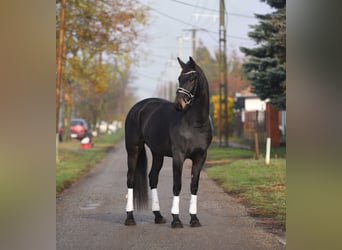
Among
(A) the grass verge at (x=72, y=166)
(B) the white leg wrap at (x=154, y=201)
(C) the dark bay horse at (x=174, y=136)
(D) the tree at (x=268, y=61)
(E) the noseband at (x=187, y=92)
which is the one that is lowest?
(A) the grass verge at (x=72, y=166)

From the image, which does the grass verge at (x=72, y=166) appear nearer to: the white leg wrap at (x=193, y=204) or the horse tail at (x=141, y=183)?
the horse tail at (x=141, y=183)

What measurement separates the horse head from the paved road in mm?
1279

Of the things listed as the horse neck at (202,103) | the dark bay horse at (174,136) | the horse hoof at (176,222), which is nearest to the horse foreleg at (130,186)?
the dark bay horse at (174,136)

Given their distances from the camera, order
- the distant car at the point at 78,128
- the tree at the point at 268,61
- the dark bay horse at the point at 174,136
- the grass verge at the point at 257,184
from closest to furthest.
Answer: the dark bay horse at the point at 174,136, the grass verge at the point at 257,184, the tree at the point at 268,61, the distant car at the point at 78,128

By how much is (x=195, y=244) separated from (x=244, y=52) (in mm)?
9701

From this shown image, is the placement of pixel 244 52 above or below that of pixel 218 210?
above

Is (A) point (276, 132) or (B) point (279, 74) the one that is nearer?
(B) point (279, 74)

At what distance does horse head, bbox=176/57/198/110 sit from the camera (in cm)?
501

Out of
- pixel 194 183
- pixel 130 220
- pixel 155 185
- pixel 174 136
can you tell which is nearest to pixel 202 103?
pixel 174 136

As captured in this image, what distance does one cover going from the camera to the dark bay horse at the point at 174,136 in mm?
5098

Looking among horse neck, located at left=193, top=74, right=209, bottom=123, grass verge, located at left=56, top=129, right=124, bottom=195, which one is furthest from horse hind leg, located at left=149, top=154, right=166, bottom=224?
grass verge, located at left=56, top=129, right=124, bottom=195

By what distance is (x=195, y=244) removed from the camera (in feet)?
16.1
